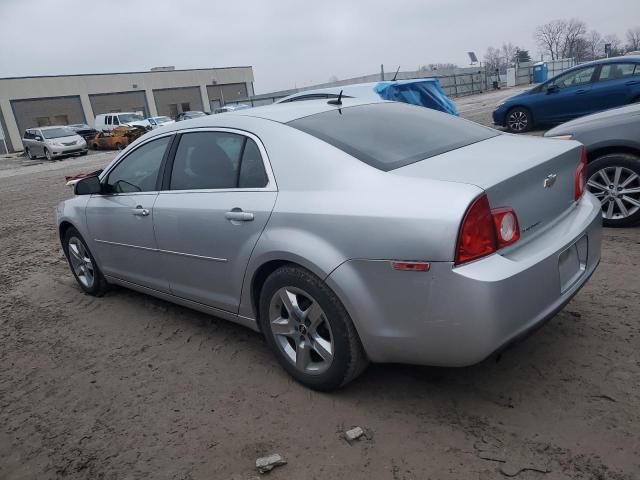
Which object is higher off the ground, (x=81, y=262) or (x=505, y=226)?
(x=505, y=226)

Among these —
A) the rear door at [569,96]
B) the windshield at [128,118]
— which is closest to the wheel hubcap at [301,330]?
the rear door at [569,96]

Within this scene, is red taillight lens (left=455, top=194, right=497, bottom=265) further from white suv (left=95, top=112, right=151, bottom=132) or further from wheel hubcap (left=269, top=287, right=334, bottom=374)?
white suv (left=95, top=112, right=151, bottom=132)

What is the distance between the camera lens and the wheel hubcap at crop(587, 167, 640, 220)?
475cm

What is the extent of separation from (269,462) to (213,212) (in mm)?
1493

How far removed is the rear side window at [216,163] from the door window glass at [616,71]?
10.4m

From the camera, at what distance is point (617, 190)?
4.85 metres

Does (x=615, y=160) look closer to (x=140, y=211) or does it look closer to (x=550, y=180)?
(x=550, y=180)

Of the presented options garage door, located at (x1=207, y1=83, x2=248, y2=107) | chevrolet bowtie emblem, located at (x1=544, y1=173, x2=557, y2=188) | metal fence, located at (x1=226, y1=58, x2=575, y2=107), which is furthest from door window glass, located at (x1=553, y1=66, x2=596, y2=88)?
garage door, located at (x1=207, y1=83, x2=248, y2=107)

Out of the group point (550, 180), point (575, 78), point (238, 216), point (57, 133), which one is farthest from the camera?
point (57, 133)

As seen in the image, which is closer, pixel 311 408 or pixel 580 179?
pixel 311 408

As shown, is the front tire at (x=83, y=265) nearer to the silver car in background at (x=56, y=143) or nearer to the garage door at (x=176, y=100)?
the silver car in background at (x=56, y=143)

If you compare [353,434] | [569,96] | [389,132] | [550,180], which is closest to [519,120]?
[569,96]

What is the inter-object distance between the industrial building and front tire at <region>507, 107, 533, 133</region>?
41.6 meters

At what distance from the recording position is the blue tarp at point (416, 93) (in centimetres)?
1080
